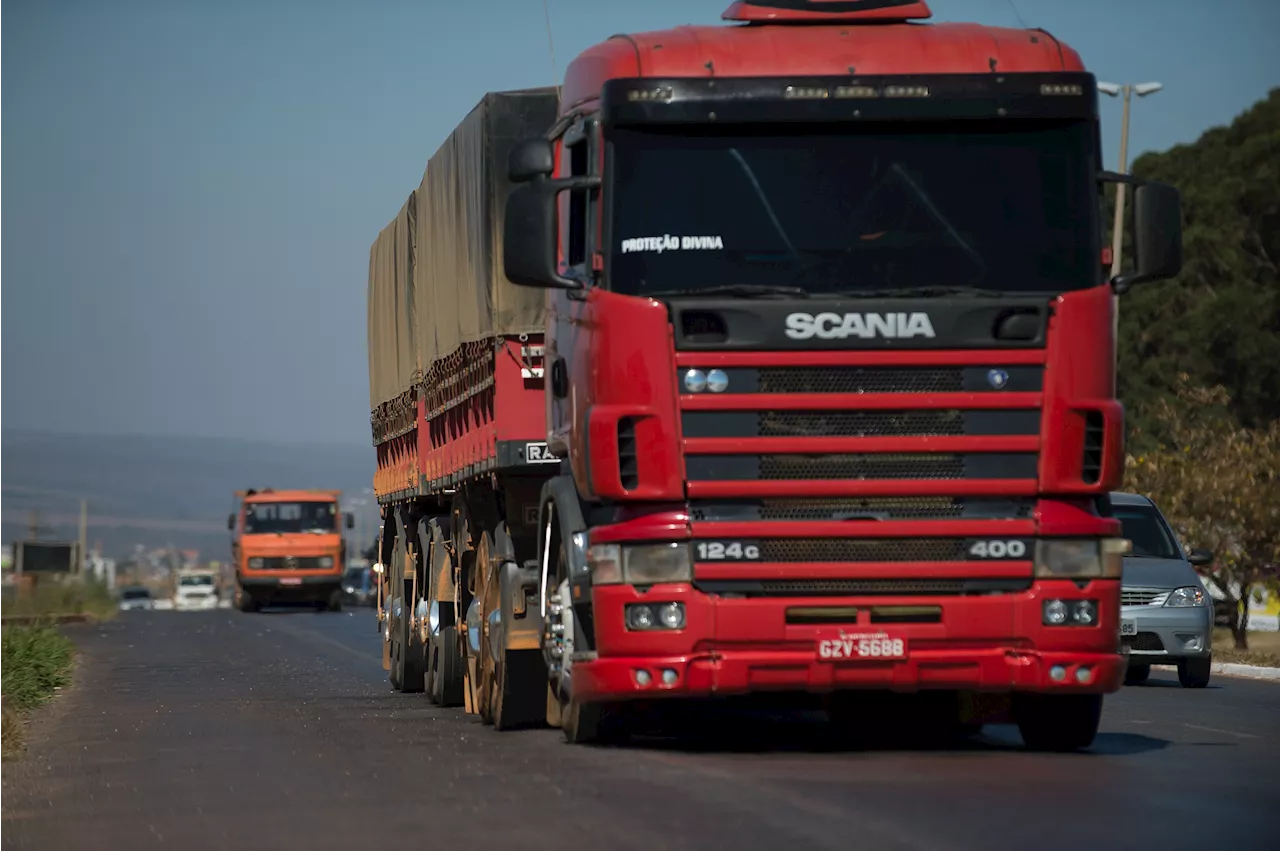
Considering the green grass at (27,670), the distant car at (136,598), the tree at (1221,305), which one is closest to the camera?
the green grass at (27,670)

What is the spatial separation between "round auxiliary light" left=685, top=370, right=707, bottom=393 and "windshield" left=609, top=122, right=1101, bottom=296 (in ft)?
1.48

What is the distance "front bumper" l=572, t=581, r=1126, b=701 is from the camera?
40.5 feet

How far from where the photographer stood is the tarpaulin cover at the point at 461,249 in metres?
16.0

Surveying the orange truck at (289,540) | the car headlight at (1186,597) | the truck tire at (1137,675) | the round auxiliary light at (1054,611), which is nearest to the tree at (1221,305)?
the orange truck at (289,540)

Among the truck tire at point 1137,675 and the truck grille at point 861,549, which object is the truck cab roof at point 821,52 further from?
the truck tire at point 1137,675

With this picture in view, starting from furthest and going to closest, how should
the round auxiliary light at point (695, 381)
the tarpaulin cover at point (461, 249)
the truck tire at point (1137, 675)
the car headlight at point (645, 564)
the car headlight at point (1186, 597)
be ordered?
the truck tire at point (1137, 675), the car headlight at point (1186, 597), the tarpaulin cover at point (461, 249), the car headlight at point (645, 564), the round auxiliary light at point (695, 381)

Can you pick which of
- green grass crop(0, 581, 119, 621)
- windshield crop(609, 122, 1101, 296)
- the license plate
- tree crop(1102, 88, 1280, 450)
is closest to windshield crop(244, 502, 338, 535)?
green grass crop(0, 581, 119, 621)

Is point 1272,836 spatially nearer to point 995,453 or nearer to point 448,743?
point 995,453

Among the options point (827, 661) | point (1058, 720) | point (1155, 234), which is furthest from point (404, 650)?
point (1155, 234)

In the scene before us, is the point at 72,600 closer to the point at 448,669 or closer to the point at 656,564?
the point at 448,669

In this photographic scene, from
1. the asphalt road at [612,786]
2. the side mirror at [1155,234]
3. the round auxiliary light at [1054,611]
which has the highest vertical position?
the side mirror at [1155,234]

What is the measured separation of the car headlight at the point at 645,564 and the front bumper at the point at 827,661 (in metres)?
0.06

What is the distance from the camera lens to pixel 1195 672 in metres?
21.9

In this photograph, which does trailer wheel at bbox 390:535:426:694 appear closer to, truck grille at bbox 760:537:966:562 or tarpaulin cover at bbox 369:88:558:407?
tarpaulin cover at bbox 369:88:558:407
